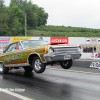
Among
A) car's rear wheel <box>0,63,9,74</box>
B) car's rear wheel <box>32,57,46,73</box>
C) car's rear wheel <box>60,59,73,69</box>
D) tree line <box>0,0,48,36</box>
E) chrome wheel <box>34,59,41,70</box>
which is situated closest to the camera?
car's rear wheel <box>32,57,46,73</box>

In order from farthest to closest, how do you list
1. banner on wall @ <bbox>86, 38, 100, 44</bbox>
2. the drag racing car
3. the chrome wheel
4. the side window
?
→ banner on wall @ <bbox>86, 38, 100, 44</bbox> → the side window → the chrome wheel → the drag racing car

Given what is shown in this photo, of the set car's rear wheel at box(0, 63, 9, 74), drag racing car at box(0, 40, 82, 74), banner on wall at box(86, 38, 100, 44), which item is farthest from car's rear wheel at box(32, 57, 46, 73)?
banner on wall at box(86, 38, 100, 44)

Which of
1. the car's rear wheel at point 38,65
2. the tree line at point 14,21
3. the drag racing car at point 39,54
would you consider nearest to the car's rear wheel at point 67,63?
the drag racing car at point 39,54

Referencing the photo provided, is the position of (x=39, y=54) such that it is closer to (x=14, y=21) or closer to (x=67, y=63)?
(x=67, y=63)

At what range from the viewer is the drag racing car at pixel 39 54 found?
8.27m

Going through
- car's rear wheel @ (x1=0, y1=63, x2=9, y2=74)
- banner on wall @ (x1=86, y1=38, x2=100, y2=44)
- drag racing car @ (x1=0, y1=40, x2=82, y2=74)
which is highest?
banner on wall @ (x1=86, y1=38, x2=100, y2=44)

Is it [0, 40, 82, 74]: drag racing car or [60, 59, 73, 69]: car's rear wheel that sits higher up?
[0, 40, 82, 74]: drag racing car

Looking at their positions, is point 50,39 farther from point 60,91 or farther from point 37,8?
point 37,8

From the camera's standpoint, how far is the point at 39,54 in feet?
27.9

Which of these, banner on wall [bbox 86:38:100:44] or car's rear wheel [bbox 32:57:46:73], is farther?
banner on wall [bbox 86:38:100:44]

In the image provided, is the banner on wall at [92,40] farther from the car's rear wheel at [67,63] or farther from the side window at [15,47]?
the car's rear wheel at [67,63]

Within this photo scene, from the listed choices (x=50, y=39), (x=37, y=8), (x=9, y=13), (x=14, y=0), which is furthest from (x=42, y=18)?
(x=50, y=39)

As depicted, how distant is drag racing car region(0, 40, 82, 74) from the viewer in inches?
325

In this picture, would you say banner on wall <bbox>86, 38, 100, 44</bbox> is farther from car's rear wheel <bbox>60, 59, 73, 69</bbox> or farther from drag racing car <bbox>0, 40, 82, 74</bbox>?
car's rear wheel <bbox>60, 59, 73, 69</bbox>
